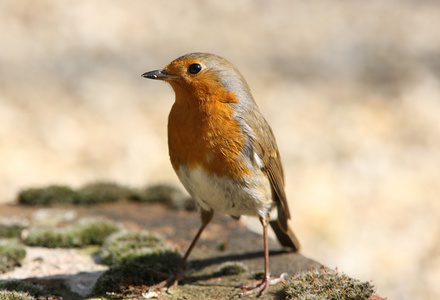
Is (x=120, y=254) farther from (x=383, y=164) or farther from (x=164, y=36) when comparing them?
(x=164, y=36)

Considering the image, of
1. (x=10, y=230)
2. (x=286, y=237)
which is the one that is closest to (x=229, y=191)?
(x=286, y=237)

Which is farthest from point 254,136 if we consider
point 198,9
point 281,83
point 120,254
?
point 198,9

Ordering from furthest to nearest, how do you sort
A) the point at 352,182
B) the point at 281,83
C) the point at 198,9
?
the point at 198,9, the point at 281,83, the point at 352,182

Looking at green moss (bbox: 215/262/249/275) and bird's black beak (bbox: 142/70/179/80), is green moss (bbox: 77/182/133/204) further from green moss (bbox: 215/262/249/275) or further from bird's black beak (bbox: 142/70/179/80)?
bird's black beak (bbox: 142/70/179/80)

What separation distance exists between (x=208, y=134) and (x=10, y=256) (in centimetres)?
303

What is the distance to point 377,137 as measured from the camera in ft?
43.6

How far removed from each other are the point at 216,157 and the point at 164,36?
490 inches

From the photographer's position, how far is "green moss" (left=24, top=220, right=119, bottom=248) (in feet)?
23.7

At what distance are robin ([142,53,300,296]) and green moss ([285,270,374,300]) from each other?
44 cm

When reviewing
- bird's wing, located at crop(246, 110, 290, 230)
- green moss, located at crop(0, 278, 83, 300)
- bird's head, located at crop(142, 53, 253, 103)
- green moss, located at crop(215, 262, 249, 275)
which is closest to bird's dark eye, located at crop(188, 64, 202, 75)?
bird's head, located at crop(142, 53, 253, 103)

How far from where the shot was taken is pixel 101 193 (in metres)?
9.25

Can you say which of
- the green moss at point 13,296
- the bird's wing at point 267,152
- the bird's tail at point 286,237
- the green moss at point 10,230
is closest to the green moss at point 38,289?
the green moss at point 13,296

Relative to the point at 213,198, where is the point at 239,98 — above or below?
above

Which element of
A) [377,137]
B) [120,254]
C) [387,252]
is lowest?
[120,254]
